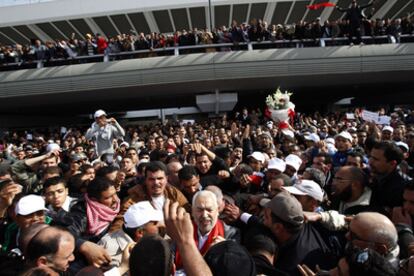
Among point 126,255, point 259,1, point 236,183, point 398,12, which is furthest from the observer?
point 398,12

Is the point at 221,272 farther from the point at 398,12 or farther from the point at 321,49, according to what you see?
the point at 398,12

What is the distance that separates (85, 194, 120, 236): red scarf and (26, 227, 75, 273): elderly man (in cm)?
85

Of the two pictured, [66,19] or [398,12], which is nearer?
[66,19]

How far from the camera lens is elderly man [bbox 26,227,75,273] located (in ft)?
7.55

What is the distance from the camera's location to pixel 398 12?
29.1m

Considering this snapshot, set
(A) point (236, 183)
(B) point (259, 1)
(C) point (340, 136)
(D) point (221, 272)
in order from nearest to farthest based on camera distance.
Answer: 1. (D) point (221, 272)
2. (A) point (236, 183)
3. (C) point (340, 136)
4. (B) point (259, 1)

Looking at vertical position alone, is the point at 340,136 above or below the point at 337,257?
above

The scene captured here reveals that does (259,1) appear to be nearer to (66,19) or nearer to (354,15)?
(354,15)

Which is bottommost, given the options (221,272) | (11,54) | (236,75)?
(221,272)

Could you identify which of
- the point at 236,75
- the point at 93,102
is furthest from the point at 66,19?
the point at 236,75

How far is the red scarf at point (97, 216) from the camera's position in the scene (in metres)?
3.29

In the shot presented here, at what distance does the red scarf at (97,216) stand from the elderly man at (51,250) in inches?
33.5

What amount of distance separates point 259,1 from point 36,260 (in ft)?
85.3

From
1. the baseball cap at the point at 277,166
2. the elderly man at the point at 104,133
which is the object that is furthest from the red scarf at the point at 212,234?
the elderly man at the point at 104,133
